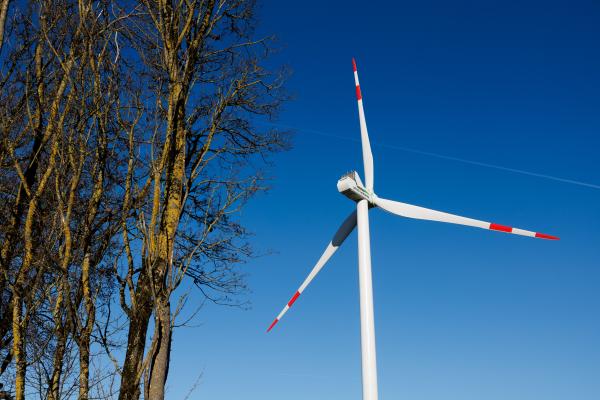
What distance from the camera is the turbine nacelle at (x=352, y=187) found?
42.4 ft

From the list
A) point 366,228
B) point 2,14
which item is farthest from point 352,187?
point 2,14

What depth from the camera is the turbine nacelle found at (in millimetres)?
12914

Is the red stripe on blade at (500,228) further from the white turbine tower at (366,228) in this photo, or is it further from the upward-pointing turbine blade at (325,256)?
the upward-pointing turbine blade at (325,256)

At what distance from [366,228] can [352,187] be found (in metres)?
0.96

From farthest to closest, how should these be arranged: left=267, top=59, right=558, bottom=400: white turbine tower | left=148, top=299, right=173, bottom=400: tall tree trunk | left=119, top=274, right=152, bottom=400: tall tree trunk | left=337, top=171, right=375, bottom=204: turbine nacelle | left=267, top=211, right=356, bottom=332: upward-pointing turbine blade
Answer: left=267, top=211, right=356, bottom=332: upward-pointing turbine blade
left=337, top=171, right=375, bottom=204: turbine nacelle
left=267, top=59, right=558, bottom=400: white turbine tower
left=148, top=299, right=173, bottom=400: tall tree trunk
left=119, top=274, right=152, bottom=400: tall tree trunk

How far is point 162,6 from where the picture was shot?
11.0 metres

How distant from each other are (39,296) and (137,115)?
341cm

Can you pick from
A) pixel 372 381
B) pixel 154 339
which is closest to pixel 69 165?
pixel 154 339

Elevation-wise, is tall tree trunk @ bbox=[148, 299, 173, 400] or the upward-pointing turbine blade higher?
the upward-pointing turbine blade

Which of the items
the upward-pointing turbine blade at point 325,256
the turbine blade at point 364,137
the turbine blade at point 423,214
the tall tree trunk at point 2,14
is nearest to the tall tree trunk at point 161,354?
the tall tree trunk at point 2,14

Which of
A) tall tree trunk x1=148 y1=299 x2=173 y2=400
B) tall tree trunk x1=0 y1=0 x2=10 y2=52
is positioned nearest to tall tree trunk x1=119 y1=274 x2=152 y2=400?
tall tree trunk x1=148 y1=299 x2=173 y2=400

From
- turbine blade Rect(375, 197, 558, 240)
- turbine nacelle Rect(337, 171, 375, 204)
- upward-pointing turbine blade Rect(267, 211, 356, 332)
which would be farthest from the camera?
upward-pointing turbine blade Rect(267, 211, 356, 332)

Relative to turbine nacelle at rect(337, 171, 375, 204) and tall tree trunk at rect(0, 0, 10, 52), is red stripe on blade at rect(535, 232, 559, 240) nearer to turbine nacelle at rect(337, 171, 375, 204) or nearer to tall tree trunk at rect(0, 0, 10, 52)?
turbine nacelle at rect(337, 171, 375, 204)

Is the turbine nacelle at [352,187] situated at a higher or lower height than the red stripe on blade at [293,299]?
higher
